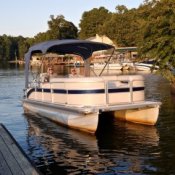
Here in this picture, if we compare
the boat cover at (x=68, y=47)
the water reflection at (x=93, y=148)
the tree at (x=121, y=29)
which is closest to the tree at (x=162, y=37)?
the boat cover at (x=68, y=47)

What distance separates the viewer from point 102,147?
14664mm

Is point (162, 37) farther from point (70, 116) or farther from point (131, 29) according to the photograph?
point (131, 29)

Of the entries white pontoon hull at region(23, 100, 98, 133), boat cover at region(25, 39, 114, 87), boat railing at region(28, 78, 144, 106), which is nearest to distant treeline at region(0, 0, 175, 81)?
boat cover at region(25, 39, 114, 87)

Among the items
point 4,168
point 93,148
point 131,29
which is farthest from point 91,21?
point 4,168

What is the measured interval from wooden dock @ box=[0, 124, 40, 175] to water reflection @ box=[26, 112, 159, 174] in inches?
41.6

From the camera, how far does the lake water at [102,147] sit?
39.8 ft

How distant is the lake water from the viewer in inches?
477

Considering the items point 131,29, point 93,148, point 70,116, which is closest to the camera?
point 93,148

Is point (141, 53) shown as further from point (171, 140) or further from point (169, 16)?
point (171, 140)

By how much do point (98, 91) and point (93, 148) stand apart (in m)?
2.88

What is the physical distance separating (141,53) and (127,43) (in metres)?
83.5

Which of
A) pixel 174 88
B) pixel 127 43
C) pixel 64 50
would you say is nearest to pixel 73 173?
pixel 64 50

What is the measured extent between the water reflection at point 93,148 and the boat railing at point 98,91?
1.28m

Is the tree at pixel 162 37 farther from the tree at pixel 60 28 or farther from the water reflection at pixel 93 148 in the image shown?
the tree at pixel 60 28
